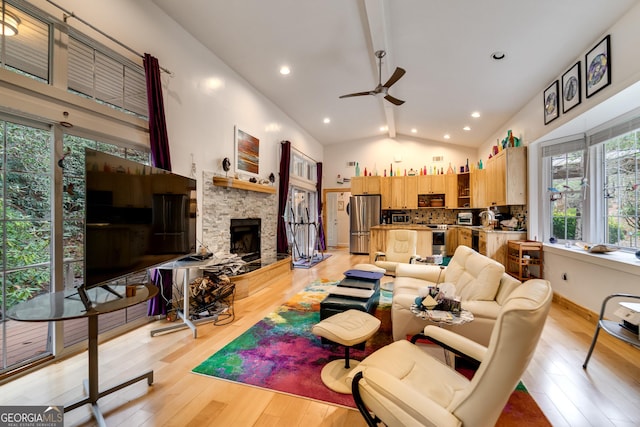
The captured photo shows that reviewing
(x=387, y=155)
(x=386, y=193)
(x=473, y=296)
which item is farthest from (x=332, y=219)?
(x=473, y=296)

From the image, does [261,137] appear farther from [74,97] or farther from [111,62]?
[74,97]

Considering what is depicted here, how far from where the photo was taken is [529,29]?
3.00 metres

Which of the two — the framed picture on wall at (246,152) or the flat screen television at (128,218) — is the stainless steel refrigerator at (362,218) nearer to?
the framed picture on wall at (246,152)

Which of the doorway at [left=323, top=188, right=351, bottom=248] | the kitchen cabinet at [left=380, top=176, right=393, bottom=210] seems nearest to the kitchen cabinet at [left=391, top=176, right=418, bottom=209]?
the kitchen cabinet at [left=380, top=176, right=393, bottom=210]

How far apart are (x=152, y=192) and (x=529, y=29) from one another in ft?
13.7

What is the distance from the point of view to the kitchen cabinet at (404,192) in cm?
773

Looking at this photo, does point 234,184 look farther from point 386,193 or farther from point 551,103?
point 386,193

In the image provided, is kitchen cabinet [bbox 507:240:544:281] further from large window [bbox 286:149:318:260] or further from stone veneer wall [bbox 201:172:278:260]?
stone veneer wall [bbox 201:172:278:260]

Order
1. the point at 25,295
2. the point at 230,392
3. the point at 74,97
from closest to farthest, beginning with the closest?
the point at 230,392 < the point at 25,295 < the point at 74,97

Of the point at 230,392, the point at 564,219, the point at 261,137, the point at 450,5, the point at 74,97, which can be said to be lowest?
the point at 230,392

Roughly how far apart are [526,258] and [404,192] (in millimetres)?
3917

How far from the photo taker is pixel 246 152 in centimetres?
485

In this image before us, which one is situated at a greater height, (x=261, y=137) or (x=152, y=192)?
(x=261, y=137)

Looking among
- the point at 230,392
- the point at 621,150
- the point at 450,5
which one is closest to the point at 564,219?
the point at 621,150
